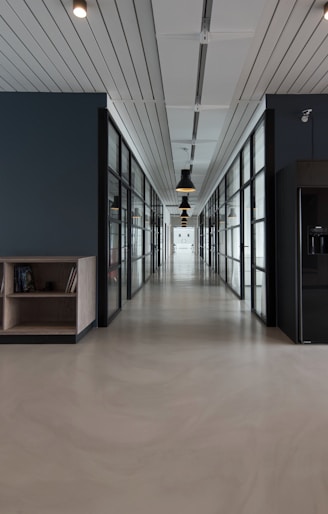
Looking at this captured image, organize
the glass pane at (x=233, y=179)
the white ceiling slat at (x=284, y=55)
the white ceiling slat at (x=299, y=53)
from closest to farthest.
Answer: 1. the white ceiling slat at (x=284, y=55)
2. the white ceiling slat at (x=299, y=53)
3. the glass pane at (x=233, y=179)

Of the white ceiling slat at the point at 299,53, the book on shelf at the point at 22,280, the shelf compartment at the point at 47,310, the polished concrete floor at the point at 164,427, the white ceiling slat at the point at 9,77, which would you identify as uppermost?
the white ceiling slat at the point at 9,77

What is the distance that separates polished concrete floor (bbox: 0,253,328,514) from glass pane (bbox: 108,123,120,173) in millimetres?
2924

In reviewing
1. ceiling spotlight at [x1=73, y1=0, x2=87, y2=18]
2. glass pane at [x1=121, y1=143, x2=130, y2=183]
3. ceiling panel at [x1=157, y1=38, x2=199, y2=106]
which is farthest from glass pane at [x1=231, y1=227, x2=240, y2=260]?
ceiling spotlight at [x1=73, y1=0, x2=87, y2=18]

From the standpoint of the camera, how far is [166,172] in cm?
1282

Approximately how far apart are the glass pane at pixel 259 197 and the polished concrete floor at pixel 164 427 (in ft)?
7.34

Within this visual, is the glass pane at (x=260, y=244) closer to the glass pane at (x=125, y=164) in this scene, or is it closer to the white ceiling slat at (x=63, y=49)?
the glass pane at (x=125, y=164)

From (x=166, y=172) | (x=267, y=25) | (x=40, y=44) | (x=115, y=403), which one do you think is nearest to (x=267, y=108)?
(x=267, y=25)

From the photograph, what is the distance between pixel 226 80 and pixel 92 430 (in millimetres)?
4463

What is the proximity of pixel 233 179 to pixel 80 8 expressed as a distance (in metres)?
6.73

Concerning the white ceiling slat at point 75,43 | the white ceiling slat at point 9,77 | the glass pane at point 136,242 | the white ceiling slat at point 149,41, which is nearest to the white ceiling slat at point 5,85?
the white ceiling slat at point 9,77

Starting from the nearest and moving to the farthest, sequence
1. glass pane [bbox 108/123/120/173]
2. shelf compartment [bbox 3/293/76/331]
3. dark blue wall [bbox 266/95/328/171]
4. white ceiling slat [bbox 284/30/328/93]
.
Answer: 1. white ceiling slat [bbox 284/30/328/93]
2. shelf compartment [bbox 3/293/76/331]
3. dark blue wall [bbox 266/95/328/171]
4. glass pane [bbox 108/123/120/173]

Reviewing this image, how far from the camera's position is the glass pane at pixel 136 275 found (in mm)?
9461

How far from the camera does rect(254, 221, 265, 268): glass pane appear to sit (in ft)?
20.6

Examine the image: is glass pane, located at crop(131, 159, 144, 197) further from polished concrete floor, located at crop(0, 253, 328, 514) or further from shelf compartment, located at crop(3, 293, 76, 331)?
polished concrete floor, located at crop(0, 253, 328, 514)
